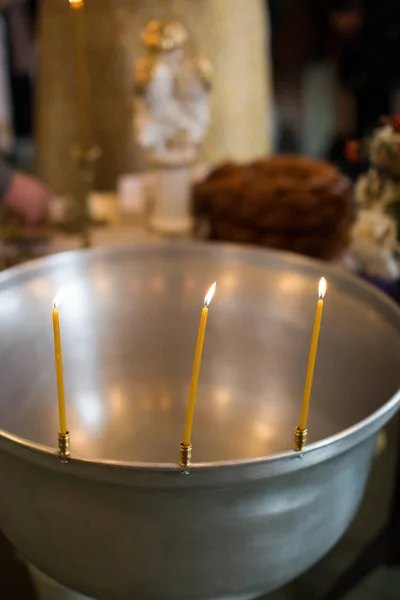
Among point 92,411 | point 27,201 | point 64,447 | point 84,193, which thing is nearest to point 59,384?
point 64,447

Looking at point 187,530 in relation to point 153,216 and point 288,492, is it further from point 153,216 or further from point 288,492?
point 153,216

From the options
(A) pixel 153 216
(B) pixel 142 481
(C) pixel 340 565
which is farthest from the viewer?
(A) pixel 153 216

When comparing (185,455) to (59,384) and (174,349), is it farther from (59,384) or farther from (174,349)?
(174,349)

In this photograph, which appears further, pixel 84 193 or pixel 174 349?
pixel 84 193

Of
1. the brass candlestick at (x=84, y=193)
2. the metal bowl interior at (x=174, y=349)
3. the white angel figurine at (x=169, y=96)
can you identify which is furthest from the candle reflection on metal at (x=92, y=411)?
the white angel figurine at (x=169, y=96)

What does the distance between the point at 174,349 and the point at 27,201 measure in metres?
0.42

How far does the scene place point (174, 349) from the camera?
65 centimetres

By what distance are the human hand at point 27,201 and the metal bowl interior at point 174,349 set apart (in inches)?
14.4

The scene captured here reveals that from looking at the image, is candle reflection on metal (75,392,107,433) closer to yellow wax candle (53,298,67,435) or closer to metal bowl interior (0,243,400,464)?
metal bowl interior (0,243,400,464)

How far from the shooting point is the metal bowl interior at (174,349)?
55cm

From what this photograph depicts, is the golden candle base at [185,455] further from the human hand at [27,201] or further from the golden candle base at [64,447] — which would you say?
the human hand at [27,201]

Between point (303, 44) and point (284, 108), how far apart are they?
Answer: 198mm

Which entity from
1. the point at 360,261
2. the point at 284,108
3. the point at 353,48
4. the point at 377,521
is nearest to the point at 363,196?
the point at 360,261

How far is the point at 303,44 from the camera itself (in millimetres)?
1792
